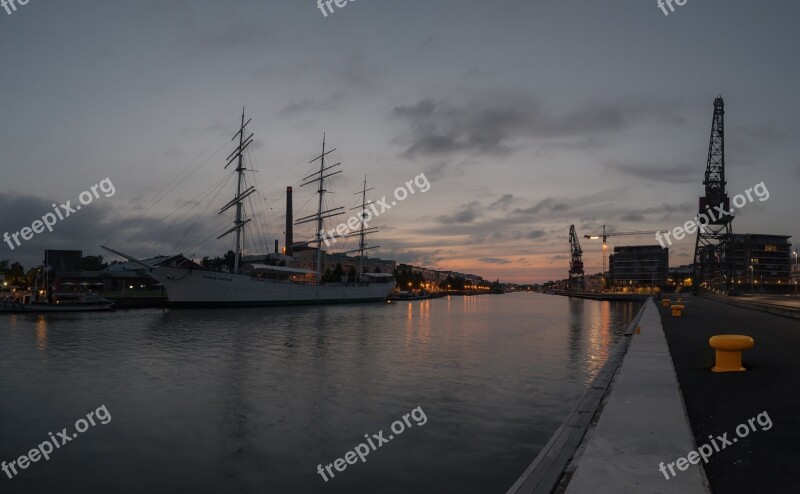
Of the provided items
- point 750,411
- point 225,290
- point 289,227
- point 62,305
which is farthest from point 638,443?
point 289,227

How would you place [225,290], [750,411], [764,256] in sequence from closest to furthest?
[750,411] < [225,290] < [764,256]

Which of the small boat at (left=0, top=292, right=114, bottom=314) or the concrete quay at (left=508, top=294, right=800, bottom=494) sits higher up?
the concrete quay at (left=508, top=294, right=800, bottom=494)

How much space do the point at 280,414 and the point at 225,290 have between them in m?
59.2

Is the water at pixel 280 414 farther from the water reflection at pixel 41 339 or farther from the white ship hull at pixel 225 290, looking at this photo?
the white ship hull at pixel 225 290

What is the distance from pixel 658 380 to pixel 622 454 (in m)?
5.37

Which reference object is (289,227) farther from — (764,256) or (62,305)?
(764,256)

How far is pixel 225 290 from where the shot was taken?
67.5 meters

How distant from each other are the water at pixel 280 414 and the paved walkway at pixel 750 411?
112 inches

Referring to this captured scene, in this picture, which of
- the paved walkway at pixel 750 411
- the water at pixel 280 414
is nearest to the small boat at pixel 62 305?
the water at pixel 280 414

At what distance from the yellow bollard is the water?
3.74 m

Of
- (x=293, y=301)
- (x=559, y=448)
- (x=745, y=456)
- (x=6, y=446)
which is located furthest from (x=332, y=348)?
(x=293, y=301)

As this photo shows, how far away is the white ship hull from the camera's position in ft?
211

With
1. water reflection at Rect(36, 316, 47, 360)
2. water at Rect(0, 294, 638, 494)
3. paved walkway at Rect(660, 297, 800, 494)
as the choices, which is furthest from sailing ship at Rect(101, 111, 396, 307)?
paved walkway at Rect(660, 297, 800, 494)

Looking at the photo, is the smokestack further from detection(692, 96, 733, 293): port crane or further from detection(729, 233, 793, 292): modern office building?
detection(729, 233, 793, 292): modern office building
